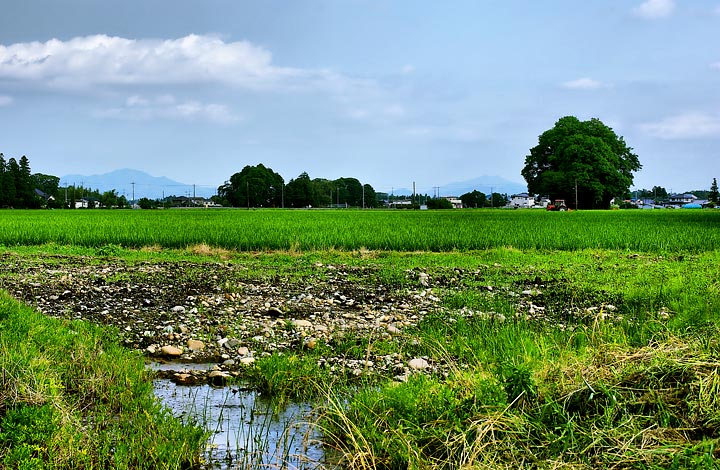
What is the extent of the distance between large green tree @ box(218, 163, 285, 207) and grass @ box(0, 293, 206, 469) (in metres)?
116

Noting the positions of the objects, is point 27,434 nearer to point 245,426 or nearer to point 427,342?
point 245,426

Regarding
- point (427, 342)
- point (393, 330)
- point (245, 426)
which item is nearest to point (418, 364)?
point (427, 342)

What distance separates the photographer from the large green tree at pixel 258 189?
12744 centimetres

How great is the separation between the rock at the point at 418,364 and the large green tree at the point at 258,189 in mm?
116113

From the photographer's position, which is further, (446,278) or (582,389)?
(446,278)

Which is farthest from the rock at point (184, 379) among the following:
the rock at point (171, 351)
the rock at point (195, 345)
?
the rock at point (195, 345)

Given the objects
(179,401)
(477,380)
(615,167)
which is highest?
(615,167)

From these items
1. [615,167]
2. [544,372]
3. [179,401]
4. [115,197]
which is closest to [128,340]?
[179,401]

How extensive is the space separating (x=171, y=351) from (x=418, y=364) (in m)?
3.46

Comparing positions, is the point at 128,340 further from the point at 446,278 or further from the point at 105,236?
the point at 105,236

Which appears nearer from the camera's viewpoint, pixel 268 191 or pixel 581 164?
pixel 581 164

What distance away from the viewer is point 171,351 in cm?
853

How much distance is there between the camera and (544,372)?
6043 mm

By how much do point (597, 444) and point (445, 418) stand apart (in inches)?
49.5
